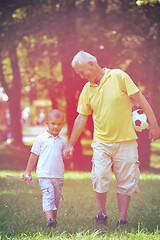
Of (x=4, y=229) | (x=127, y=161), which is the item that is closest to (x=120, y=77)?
(x=127, y=161)

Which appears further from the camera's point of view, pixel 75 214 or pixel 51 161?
pixel 75 214

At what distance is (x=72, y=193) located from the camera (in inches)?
277

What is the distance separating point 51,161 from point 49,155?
73 millimetres

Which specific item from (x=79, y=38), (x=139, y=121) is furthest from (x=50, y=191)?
(x=79, y=38)

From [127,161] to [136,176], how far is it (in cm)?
22

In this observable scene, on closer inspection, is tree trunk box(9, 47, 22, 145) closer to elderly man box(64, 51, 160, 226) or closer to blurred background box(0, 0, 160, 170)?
blurred background box(0, 0, 160, 170)

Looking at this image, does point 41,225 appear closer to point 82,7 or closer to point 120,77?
point 120,77

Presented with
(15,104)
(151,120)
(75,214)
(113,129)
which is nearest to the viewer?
(151,120)

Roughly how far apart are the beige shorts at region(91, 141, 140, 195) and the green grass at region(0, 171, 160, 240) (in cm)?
46

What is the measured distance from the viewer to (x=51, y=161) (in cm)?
454

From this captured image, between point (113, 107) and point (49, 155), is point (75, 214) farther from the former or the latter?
point (113, 107)

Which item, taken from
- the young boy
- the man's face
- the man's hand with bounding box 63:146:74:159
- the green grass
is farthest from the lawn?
the man's face

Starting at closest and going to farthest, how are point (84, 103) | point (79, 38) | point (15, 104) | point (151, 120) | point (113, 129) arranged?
1. point (151, 120)
2. point (113, 129)
3. point (84, 103)
4. point (79, 38)
5. point (15, 104)

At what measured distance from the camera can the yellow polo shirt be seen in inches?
176
